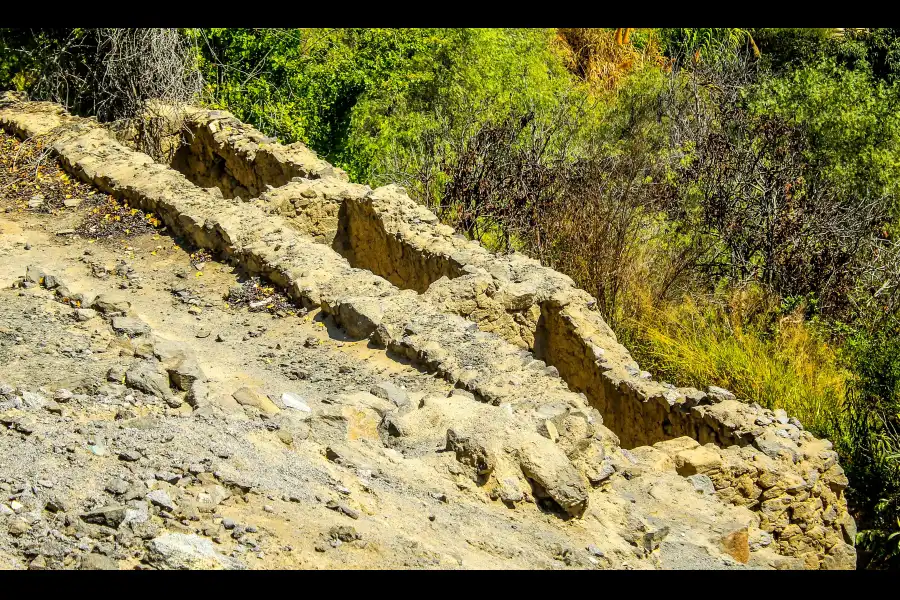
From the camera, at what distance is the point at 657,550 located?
5.57 metres

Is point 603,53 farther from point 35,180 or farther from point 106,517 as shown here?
point 106,517

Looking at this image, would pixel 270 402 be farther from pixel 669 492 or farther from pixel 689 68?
pixel 689 68

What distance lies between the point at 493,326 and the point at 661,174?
24.4 feet

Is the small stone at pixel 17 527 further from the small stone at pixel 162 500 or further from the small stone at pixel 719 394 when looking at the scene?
the small stone at pixel 719 394

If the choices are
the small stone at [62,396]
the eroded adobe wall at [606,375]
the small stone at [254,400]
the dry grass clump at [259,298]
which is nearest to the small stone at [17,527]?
the small stone at [62,396]

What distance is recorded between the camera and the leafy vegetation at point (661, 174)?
10234mm

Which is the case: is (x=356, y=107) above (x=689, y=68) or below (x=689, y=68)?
below

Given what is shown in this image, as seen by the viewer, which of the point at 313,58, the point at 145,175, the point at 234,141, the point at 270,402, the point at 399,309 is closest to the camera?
the point at 270,402

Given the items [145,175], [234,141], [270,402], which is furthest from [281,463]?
[234,141]

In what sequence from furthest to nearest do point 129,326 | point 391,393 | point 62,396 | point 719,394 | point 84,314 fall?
point 719,394 → point 84,314 → point 129,326 → point 391,393 → point 62,396

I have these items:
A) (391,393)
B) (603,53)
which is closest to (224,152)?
(391,393)

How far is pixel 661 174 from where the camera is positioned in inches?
596

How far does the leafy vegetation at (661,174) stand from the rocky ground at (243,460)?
384cm

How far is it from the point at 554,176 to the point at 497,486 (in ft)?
28.7
